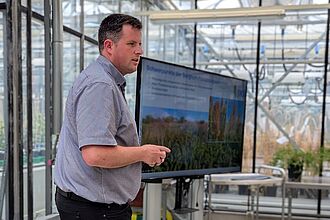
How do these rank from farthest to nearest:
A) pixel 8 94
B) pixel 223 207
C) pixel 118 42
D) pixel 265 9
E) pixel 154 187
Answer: pixel 223 207
pixel 265 9
pixel 8 94
pixel 154 187
pixel 118 42

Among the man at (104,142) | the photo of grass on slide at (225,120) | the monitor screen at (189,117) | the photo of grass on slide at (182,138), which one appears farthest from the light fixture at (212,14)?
the man at (104,142)

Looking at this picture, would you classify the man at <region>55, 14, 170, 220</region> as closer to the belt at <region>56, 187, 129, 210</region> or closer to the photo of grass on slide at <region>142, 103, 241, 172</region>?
the belt at <region>56, 187, 129, 210</region>

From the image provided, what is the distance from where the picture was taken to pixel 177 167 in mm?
2678

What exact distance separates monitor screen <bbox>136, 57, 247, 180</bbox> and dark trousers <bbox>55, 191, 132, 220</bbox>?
86 centimetres

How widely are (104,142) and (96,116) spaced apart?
0.31 ft

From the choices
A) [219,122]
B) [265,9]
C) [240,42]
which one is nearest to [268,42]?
[240,42]

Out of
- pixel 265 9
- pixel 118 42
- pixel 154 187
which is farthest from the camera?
pixel 265 9

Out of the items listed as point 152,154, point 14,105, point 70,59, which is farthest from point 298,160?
point 152,154

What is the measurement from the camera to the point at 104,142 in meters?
1.34

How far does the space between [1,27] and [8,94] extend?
50cm

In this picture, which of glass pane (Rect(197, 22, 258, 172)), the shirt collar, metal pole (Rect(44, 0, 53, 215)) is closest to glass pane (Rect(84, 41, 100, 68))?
metal pole (Rect(44, 0, 53, 215))

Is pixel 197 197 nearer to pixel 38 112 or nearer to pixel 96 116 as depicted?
pixel 38 112

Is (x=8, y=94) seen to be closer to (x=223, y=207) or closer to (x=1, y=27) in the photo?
(x=1, y=27)

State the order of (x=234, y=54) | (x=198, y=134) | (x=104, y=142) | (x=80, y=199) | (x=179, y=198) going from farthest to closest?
(x=234, y=54) < (x=179, y=198) < (x=198, y=134) < (x=80, y=199) < (x=104, y=142)
